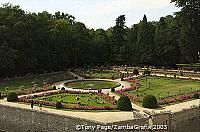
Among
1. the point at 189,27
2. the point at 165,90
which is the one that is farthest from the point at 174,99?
the point at 189,27

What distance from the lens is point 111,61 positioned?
7212cm

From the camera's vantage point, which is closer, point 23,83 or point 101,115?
point 101,115

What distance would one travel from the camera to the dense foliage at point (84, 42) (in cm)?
5031

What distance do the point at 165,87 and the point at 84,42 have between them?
3165cm

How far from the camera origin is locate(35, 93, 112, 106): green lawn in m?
30.8

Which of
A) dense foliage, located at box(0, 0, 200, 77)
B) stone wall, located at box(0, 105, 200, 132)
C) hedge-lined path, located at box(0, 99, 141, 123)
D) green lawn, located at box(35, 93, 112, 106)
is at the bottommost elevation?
stone wall, located at box(0, 105, 200, 132)

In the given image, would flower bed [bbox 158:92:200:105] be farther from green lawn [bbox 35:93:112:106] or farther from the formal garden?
green lawn [bbox 35:93:112:106]

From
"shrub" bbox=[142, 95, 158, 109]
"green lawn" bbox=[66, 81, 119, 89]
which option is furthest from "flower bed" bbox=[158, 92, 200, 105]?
"green lawn" bbox=[66, 81, 119, 89]

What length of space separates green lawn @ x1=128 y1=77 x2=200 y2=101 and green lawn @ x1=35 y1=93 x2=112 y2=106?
4338 mm

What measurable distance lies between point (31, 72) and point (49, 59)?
4.02 meters

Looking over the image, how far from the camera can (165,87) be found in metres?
39.2

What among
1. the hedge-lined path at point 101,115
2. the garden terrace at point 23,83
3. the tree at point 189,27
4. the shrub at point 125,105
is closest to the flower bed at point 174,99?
the shrub at point 125,105

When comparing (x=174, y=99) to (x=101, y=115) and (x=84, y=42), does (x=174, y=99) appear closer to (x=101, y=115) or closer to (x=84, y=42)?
(x=101, y=115)

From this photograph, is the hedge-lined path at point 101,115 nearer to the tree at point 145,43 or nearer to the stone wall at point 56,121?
the stone wall at point 56,121
